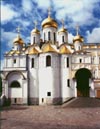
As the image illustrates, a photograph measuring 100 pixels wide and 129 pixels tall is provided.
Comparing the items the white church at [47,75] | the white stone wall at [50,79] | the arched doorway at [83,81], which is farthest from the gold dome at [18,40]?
the arched doorway at [83,81]

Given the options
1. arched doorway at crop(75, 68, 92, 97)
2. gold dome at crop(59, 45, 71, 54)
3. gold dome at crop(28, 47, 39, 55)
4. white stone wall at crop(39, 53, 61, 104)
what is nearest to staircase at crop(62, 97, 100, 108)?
arched doorway at crop(75, 68, 92, 97)

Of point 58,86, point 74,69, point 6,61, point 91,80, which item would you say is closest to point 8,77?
point 6,61

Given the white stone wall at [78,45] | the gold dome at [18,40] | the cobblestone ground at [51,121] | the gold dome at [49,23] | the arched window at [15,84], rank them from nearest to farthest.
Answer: the cobblestone ground at [51,121] → the arched window at [15,84] → the white stone wall at [78,45] → the gold dome at [49,23] → the gold dome at [18,40]

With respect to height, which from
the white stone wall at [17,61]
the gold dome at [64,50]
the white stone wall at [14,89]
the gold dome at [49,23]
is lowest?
the white stone wall at [14,89]

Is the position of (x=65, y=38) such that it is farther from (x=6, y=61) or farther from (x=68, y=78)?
(x=6, y=61)

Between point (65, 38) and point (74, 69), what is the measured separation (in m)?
6.24

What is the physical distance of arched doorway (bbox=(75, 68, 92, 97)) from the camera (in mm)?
33438

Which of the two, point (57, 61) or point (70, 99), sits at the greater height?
point (57, 61)

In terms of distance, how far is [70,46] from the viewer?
121 feet

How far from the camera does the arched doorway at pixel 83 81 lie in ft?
110

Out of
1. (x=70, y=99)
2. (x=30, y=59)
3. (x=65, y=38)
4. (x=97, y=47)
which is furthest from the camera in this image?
(x=97, y=47)

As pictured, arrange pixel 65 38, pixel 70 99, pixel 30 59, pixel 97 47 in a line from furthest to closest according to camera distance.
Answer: pixel 97 47 < pixel 65 38 < pixel 30 59 < pixel 70 99

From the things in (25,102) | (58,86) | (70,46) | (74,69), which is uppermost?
(70,46)

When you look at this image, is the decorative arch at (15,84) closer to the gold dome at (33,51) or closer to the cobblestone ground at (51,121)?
the gold dome at (33,51)
